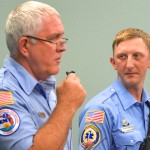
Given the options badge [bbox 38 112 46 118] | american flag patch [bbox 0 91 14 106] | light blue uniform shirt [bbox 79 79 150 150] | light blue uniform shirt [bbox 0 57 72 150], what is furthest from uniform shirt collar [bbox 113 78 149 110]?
american flag patch [bbox 0 91 14 106]

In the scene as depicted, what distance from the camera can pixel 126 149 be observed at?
4.98 ft

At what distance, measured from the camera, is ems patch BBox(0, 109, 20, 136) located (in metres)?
1.02

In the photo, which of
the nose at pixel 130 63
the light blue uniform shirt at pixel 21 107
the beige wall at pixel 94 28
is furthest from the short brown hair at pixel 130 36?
the beige wall at pixel 94 28

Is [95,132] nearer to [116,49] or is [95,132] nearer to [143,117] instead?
[143,117]

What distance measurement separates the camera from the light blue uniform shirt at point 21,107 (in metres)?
1.01

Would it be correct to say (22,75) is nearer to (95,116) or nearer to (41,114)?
(41,114)

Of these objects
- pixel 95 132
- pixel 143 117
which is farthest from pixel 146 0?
pixel 95 132

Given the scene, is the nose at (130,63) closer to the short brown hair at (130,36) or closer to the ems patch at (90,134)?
the short brown hair at (130,36)

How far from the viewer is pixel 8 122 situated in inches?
40.3

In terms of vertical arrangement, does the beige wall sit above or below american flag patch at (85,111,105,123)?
above

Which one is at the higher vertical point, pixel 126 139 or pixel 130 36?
pixel 130 36

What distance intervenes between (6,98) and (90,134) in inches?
21.9

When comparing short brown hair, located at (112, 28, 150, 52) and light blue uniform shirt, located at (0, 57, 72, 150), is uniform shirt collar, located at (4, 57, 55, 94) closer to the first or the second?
light blue uniform shirt, located at (0, 57, 72, 150)

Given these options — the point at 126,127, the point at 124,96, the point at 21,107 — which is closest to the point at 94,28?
the point at 124,96
